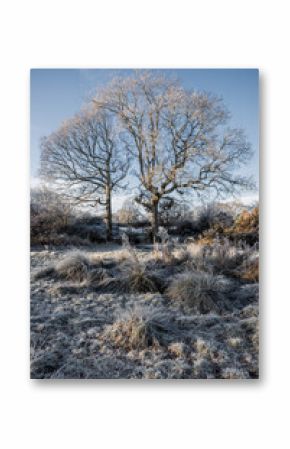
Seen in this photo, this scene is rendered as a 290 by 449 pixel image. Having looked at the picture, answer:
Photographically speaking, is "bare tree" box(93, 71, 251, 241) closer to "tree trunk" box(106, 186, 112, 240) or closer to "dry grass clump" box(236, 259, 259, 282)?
"tree trunk" box(106, 186, 112, 240)

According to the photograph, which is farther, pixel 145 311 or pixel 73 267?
pixel 73 267

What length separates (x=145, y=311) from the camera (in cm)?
313

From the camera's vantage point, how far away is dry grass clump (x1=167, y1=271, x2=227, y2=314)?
3188 millimetres

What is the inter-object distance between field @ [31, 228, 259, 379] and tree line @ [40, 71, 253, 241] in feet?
1.04

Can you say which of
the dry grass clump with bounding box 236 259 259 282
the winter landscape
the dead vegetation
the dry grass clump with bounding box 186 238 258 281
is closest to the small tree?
the winter landscape

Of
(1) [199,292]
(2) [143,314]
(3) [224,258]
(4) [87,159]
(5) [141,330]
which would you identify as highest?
(4) [87,159]

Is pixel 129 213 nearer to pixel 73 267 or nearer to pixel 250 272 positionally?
pixel 73 267

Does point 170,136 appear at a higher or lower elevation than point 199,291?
higher

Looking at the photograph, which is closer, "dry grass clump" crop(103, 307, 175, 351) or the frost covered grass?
"dry grass clump" crop(103, 307, 175, 351)

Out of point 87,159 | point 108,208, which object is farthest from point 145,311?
point 87,159

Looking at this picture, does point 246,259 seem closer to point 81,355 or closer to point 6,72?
point 81,355

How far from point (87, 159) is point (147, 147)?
0.49 m

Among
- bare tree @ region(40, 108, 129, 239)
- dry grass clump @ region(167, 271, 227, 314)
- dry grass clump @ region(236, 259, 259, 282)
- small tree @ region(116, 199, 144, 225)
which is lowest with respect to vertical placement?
dry grass clump @ region(167, 271, 227, 314)
